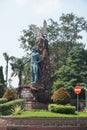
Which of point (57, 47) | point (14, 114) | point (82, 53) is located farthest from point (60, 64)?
point (14, 114)

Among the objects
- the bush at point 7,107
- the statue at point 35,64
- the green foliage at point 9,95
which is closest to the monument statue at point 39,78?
the statue at point 35,64

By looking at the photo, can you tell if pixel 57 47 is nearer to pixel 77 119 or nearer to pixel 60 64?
pixel 60 64

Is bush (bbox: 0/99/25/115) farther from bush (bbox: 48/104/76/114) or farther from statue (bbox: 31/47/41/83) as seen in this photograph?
statue (bbox: 31/47/41/83)

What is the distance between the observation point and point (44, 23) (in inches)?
1483

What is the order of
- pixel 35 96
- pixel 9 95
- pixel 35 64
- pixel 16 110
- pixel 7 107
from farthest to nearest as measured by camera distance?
pixel 35 64 → pixel 35 96 → pixel 9 95 → pixel 7 107 → pixel 16 110

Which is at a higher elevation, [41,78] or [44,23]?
[44,23]

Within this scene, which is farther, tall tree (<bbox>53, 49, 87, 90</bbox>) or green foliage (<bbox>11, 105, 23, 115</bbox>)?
tall tree (<bbox>53, 49, 87, 90</bbox>)

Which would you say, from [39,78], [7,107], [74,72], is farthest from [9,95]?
[74,72]

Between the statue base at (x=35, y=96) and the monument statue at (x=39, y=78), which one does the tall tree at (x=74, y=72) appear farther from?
the statue base at (x=35, y=96)

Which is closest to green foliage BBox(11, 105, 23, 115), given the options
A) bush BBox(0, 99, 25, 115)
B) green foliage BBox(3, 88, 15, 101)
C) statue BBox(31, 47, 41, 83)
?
bush BBox(0, 99, 25, 115)

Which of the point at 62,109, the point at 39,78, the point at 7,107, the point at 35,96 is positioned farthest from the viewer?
the point at 39,78

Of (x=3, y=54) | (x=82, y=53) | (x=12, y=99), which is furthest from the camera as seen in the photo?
(x=3, y=54)

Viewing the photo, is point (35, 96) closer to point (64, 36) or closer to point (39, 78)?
point (39, 78)

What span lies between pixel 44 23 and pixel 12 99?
7.29m
